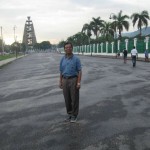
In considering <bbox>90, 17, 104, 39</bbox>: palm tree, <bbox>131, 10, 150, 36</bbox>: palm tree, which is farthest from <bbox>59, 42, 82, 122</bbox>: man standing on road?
<bbox>90, 17, 104, 39</bbox>: palm tree

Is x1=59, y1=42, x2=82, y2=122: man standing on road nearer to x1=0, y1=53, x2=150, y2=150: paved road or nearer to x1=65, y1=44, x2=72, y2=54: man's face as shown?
x1=65, y1=44, x2=72, y2=54: man's face

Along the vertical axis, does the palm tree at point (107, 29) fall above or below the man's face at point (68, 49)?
above

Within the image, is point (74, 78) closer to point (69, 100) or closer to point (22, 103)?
point (69, 100)

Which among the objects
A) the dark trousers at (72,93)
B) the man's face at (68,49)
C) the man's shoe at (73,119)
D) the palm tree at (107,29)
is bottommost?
the man's shoe at (73,119)

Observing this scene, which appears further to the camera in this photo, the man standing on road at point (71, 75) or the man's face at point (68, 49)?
the man standing on road at point (71, 75)

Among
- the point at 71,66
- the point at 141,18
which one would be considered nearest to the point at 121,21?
the point at 141,18

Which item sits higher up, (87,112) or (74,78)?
(74,78)

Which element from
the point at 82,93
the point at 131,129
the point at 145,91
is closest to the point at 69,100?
the point at 131,129

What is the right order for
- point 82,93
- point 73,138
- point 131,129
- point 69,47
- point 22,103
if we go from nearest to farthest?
point 73,138, point 131,129, point 69,47, point 22,103, point 82,93

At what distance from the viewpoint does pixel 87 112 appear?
9.40 meters

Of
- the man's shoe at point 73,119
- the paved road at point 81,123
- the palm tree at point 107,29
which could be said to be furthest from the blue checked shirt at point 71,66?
the palm tree at point 107,29

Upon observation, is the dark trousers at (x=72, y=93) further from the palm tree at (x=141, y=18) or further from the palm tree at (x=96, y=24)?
the palm tree at (x=96, y=24)

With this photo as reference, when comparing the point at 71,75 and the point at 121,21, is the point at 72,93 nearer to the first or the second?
the point at 71,75

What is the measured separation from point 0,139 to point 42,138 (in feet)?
2.55
